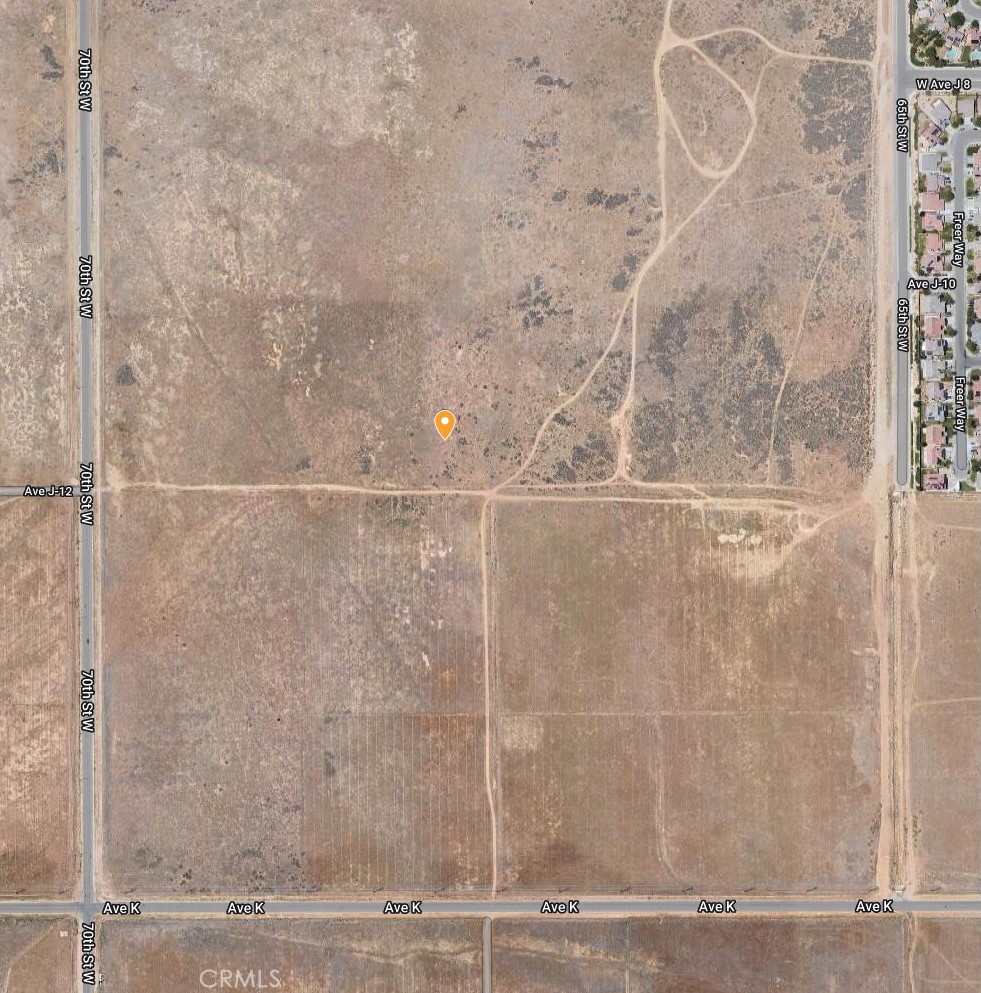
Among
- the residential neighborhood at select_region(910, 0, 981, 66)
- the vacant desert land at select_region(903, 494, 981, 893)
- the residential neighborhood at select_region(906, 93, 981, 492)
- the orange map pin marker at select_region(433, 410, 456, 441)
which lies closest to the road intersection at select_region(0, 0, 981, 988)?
the vacant desert land at select_region(903, 494, 981, 893)

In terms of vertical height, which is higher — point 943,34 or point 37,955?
point 943,34

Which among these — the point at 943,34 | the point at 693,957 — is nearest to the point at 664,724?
the point at 693,957

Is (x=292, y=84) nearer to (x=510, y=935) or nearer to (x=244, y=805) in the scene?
(x=244, y=805)

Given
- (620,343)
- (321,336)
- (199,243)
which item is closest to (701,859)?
(620,343)

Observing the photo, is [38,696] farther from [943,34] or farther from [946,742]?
[943,34]

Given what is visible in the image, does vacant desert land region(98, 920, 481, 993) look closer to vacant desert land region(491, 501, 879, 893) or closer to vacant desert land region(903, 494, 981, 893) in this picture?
vacant desert land region(491, 501, 879, 893)

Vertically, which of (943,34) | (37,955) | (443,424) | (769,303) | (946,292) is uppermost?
(943,34)
